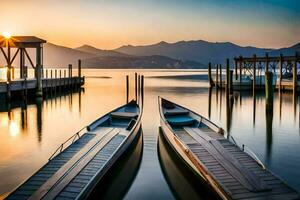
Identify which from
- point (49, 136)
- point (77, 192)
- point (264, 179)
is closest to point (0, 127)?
point (49, 136)

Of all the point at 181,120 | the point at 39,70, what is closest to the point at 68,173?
the point at 181,120

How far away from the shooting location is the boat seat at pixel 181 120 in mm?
19820

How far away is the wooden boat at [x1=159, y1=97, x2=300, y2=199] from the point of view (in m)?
9.62

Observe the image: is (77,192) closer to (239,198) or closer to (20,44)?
(239,198)

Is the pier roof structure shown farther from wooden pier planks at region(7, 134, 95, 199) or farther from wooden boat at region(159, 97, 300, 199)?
wooden pier planks at region(7, 134, 95, 199)

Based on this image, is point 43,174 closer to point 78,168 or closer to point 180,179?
point 78,168

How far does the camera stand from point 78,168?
11617 millimetres

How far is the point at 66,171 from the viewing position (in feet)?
37.1

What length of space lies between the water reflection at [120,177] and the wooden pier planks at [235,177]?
2703 millimetres

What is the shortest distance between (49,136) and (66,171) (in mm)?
10858

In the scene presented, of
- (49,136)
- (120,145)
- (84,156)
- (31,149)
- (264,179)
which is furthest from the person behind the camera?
(49,136)

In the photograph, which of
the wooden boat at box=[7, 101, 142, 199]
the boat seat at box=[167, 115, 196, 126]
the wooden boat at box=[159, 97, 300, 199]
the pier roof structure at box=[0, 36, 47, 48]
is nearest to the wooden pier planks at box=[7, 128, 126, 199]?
the wooden boat at box=[7, 101, 142, 199]

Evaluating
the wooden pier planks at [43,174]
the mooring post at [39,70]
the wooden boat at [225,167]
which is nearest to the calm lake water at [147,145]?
the wooden boat at [225,167]

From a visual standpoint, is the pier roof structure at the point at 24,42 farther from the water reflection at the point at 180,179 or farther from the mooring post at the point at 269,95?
the water reflection at the point at 180,179
